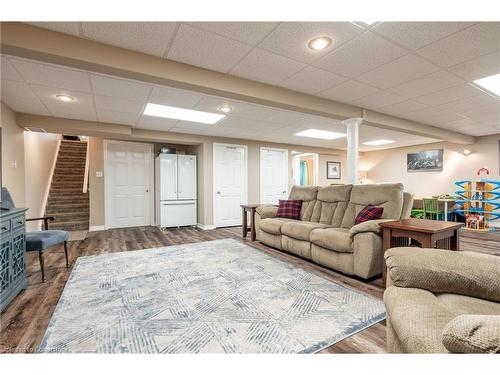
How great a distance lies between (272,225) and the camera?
3.83 metres

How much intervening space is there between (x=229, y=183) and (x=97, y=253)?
3298 millimetres

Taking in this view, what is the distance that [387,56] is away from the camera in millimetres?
2338

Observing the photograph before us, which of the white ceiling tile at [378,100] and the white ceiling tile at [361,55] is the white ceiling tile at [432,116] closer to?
the white ceiling tile at [378,100]

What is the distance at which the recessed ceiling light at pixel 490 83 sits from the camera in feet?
9.42

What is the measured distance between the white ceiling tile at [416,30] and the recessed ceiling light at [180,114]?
2749 mm

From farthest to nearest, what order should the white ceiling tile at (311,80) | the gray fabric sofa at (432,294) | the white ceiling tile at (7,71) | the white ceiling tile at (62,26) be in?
the white ceiling tile at (311,80), the white ceiling tile at (7,71), the white ceiling tile at (62,26), the gray fabric sofa at (432,294)

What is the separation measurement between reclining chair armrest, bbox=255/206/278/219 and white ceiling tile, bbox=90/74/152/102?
248 cm

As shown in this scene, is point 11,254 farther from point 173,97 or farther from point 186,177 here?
point 186,177

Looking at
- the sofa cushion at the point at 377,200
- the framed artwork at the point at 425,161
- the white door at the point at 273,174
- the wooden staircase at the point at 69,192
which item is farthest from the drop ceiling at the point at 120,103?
the wooden staircase at the point at 69,192
